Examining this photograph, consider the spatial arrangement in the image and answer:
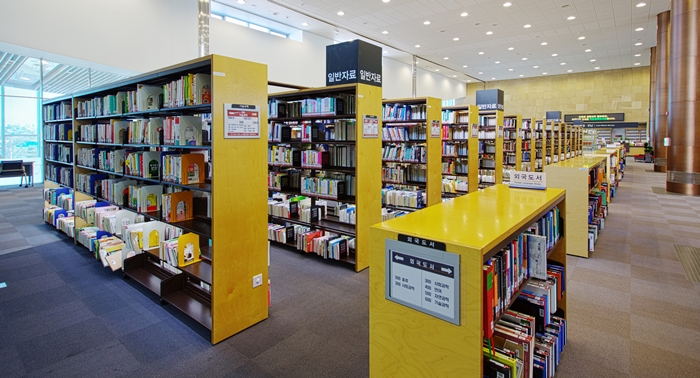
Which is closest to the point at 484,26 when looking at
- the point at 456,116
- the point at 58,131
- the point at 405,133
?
the point at 456,116

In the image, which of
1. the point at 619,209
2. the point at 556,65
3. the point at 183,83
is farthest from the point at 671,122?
the point at 183,83

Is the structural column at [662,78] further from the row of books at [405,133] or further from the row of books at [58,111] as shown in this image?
the row of books at [58,111]

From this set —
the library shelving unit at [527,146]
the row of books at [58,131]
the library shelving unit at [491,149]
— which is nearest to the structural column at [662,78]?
the library shelving unit at [527,146]

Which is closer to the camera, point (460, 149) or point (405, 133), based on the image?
point (405, 133)

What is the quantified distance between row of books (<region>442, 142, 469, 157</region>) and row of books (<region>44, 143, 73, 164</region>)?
7.03 metres

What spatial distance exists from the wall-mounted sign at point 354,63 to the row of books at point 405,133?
5.71 ft

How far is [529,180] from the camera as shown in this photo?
2.94 meters

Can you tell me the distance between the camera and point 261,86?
323 centimetres

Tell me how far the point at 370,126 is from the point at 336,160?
34.3 inches

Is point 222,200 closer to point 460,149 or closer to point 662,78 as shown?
point 460,149

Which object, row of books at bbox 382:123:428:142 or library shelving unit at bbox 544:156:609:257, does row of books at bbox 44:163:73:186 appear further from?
library shelving unit at bbox 544:156:609:257

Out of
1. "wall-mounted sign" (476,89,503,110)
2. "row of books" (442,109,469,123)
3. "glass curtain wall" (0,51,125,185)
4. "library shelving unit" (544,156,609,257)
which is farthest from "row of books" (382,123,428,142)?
"glass curtain wall" (0,51,125,185)

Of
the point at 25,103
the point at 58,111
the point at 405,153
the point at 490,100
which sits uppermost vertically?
the point at 25,103

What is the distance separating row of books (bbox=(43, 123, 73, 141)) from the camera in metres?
6.14
